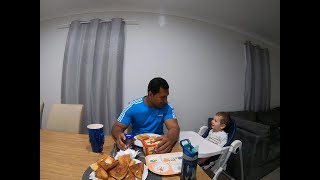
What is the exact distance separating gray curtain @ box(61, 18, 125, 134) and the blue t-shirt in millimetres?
108

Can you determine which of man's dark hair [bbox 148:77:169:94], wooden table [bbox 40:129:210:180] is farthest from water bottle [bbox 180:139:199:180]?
man's dark hair [bbox 148:77:169:94]

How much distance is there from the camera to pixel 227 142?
2.80 feet

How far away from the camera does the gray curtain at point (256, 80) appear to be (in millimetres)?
781

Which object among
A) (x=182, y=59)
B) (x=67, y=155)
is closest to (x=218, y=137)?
(x=182, y=59)

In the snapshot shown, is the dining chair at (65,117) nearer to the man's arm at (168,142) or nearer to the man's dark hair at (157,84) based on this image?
the man's dark hair at (157,84)

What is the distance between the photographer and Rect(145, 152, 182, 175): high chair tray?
0.53 metres

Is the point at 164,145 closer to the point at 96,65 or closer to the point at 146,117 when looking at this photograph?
the point at 146,117

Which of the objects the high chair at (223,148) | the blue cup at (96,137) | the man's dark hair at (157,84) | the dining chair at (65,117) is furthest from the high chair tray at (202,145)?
the dining chair at (65,117)

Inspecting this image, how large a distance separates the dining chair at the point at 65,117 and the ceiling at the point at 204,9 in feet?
1.71

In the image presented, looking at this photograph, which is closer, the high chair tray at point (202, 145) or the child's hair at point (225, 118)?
the high chair tray at point (202, 145)

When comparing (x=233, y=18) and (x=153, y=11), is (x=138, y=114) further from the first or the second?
(x=233, y=18)

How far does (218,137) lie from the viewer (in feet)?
2.88

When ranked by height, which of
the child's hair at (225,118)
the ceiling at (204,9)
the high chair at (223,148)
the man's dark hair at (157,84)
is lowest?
the high chair at (223,148)
